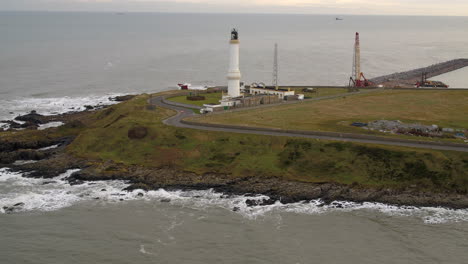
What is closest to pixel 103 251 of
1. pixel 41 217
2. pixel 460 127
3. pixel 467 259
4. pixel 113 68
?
pixel 41 217

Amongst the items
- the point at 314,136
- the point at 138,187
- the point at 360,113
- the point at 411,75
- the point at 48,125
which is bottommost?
the point at 138,187

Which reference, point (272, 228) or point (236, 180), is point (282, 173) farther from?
point (272, 228)

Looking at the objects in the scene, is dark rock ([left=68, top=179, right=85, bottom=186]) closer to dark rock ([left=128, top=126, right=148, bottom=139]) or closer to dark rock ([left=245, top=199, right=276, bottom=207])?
dark rock ([left=128, top=126, right=148, bottom=139])

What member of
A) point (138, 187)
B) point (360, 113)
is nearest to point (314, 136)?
point (360, 113)

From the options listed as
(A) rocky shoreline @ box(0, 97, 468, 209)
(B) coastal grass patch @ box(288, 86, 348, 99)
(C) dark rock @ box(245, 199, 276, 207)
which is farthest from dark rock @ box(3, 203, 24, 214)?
(B) coastal grass patch @ box(288, 86, 348, 99)

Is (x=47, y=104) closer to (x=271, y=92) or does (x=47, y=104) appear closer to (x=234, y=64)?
(x=234, y=64)

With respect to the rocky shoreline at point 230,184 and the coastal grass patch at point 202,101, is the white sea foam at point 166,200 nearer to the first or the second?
the rocky shoreline at point 230,184
